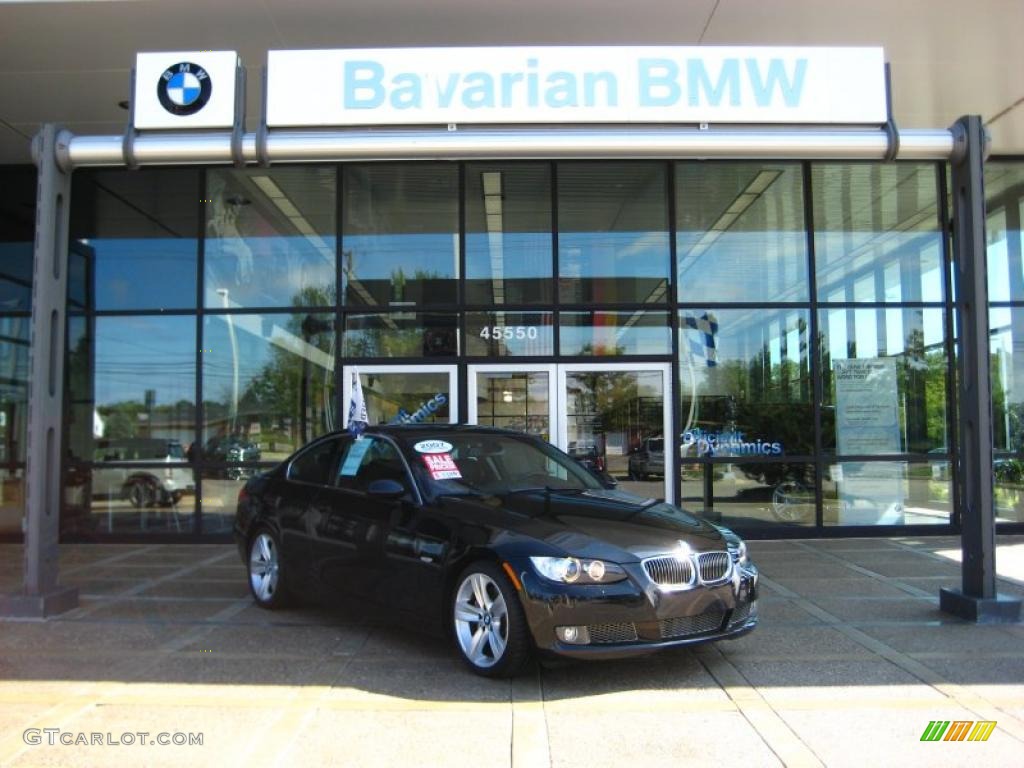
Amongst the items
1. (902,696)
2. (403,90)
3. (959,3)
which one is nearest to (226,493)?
(403,90)

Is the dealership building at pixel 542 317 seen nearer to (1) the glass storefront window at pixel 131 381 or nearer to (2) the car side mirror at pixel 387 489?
(1) the glass storefront window at pixel 131 381

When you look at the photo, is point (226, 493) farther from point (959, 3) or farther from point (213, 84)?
point (959, 3)

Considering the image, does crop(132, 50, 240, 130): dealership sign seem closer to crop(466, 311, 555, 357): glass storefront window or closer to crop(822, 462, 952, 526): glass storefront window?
crop(466, 311, 555, 357): glass storefront window

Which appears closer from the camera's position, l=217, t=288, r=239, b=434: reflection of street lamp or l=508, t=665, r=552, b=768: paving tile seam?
l=508, t=665, r=552, b=768: paving tile seam

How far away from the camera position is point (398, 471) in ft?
19.1

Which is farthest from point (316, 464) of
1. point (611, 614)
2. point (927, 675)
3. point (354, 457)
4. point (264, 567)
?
point (927, 675)

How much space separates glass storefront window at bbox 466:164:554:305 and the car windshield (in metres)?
4.48

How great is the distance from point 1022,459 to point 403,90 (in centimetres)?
959

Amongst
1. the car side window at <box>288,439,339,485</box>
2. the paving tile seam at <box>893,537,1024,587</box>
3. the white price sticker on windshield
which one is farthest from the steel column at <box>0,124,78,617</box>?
the paving tile seam at <box>893,537,1024,587</box>

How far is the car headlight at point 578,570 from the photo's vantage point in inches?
181

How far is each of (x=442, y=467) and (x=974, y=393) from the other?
426 centimetres

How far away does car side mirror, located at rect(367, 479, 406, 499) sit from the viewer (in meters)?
5.43

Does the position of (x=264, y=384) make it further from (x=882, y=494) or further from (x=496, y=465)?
(x=882, y=494)

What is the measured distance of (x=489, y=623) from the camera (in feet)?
15.8
